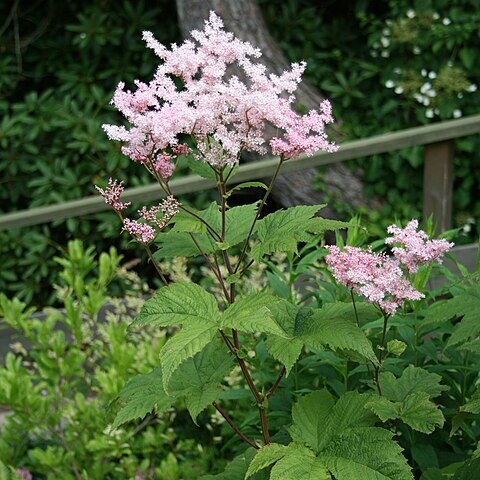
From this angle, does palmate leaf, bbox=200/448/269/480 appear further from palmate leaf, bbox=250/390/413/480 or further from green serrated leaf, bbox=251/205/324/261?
green serrated leaf, bbox=251/205/324/261

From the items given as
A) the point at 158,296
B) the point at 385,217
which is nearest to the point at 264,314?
the point at 158,296

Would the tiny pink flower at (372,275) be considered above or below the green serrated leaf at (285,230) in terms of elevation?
below

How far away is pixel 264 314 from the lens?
1.93m

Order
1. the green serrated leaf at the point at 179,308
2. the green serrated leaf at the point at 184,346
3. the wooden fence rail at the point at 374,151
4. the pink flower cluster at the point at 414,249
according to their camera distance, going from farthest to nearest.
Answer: the wooden fence rail at the point at 374,151, the pink flower cluster at the point at 414,249, the green serrated leaf at the point at 179,308, the green serrated leaf at the point at 184,346

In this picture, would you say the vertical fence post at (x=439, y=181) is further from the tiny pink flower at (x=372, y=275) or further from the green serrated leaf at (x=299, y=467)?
the green serrated leaf at (x=299, y=467)

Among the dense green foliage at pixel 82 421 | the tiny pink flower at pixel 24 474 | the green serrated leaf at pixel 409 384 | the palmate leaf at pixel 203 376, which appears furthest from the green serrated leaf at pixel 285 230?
the tiny pink flower at pixel 24 474

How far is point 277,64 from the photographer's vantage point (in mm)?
5797

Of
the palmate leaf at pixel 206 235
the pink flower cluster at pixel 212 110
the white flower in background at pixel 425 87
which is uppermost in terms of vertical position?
the pink flower cluster at pixel 212 110

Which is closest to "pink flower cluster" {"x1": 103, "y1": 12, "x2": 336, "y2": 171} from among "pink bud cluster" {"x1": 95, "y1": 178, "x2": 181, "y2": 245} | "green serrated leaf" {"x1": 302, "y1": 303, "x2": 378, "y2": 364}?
"pink bud cluster" {"x1": 95, "y1": 178, "x2": 181, "y2": 245}

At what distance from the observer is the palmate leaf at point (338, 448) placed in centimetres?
201

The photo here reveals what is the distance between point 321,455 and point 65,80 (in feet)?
15.2

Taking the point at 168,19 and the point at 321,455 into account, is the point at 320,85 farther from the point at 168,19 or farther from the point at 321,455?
the point at 321,455

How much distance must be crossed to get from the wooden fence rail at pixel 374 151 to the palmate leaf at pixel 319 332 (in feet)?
7.13

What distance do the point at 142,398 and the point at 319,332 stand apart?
421 mm
